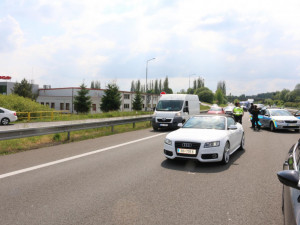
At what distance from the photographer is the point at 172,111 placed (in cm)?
1619

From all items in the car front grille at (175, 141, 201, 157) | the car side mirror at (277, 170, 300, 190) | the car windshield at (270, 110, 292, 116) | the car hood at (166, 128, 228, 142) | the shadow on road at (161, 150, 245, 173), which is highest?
the car windshield at (270, 110, 292, 116)

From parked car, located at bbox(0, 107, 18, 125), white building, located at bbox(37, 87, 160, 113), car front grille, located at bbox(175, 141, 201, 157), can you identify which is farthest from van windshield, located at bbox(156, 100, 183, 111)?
white building, located at bbox(37, 87, 160, 113)

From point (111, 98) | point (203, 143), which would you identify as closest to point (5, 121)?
point (203, 143)

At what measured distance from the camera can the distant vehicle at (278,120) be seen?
50.2 feet

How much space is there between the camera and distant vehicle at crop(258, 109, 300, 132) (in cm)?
1530

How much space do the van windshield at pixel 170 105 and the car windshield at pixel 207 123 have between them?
7956 millimetres

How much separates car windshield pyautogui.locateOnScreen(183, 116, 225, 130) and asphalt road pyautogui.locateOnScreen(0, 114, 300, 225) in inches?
44.2

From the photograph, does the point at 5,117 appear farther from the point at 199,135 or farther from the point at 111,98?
the point at 111,98

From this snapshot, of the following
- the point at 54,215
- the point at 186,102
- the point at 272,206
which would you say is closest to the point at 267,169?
the point at 272,206

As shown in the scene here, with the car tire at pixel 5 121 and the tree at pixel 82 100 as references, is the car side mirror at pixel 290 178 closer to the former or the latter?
the car tire at pixel 5 121

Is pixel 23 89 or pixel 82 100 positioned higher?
pixel 23 89

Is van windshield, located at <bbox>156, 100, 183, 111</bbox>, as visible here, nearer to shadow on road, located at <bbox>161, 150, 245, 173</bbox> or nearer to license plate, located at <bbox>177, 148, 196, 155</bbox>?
shadow on road, located at <bbox>161, 150, 245, 173</bbox>

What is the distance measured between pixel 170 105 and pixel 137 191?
481 inches

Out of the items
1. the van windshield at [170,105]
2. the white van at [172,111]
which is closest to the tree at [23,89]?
the white van at [172,111]
